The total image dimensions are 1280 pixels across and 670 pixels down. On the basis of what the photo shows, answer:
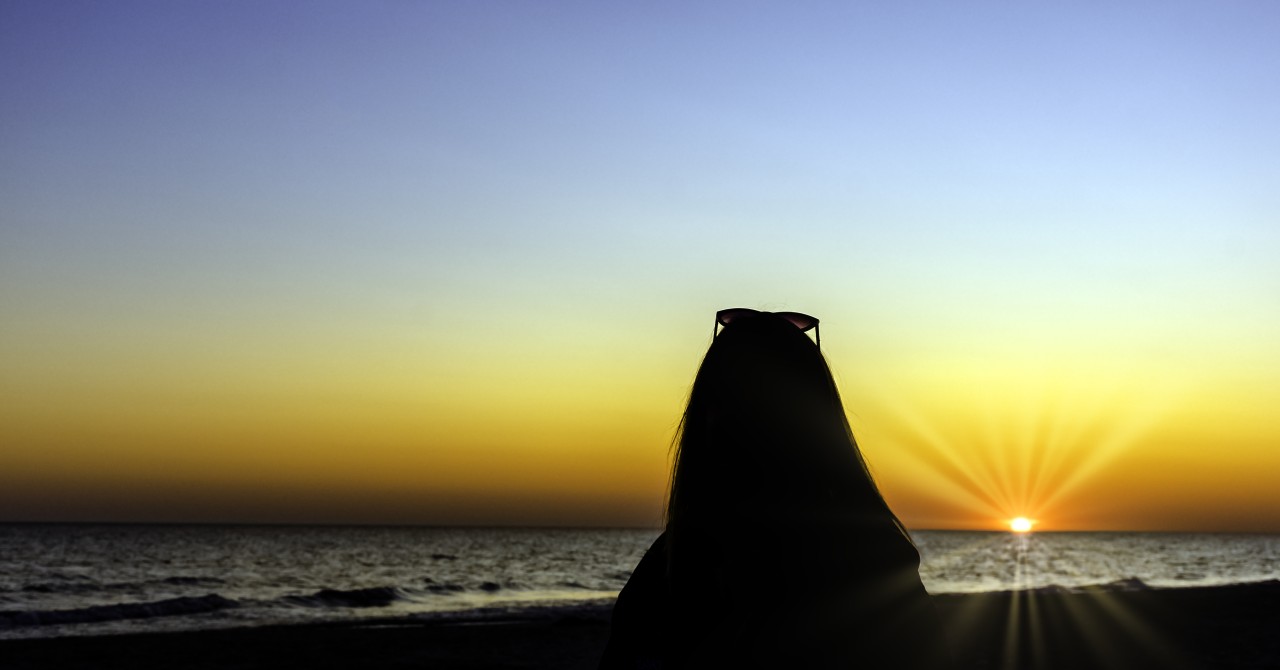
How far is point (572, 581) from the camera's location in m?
45.9

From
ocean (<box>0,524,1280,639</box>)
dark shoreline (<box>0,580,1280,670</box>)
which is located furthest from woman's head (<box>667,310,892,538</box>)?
ocean (<box>0,524,1280,639</box>)

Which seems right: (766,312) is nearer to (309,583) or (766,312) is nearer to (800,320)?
(800,320)

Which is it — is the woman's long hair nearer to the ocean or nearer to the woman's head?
the woman's head

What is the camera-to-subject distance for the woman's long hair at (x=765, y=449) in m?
1.79

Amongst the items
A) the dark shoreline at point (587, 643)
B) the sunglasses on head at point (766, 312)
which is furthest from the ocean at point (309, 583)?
the sunglasses on head at point (766, 312)

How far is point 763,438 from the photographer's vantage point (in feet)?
6.06

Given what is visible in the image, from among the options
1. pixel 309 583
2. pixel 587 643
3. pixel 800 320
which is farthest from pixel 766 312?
pixel 309 583

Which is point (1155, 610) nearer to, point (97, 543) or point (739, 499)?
point (739, 499)

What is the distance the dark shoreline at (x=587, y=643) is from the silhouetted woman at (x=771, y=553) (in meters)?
11.0

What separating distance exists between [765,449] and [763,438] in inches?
0.9

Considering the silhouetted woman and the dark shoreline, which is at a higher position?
the silhouetted woman

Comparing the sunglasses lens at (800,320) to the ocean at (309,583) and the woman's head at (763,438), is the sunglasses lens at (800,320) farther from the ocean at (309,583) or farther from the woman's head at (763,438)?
the ocean at (309,583)

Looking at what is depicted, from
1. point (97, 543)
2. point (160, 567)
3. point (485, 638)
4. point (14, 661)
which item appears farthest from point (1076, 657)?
point (97, 543)

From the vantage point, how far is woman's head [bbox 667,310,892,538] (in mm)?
1804
